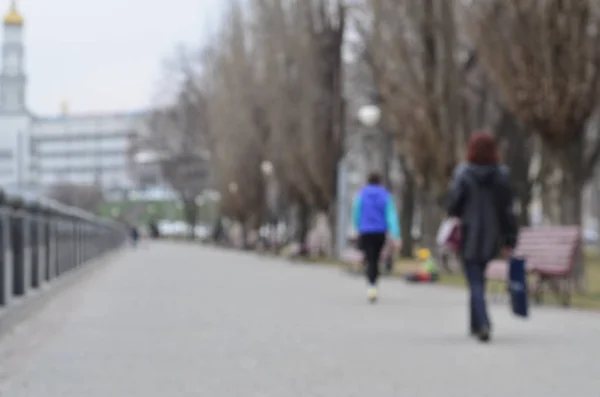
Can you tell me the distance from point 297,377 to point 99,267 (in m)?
26.1

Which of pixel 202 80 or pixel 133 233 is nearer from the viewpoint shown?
pixel 202 80

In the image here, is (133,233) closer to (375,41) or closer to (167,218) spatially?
(375,41)

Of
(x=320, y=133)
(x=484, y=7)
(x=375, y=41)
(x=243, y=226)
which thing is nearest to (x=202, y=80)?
(x=243, y=226)

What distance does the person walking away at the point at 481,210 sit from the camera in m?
10.8

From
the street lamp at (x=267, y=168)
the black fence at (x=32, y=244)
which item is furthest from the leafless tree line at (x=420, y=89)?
the black fence at (x=32, y=244)

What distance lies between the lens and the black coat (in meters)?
10.8

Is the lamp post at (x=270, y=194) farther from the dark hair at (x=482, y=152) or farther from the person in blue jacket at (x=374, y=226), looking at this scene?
the dark hair at (x=482, y=152)

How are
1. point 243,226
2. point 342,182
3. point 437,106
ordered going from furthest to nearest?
point 243,226
point 342,182
point 437,106

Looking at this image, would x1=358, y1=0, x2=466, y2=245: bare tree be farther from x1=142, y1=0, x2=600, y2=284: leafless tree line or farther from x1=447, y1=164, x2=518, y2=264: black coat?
x1=447, y1=164, x2=518, y2=264: black coat

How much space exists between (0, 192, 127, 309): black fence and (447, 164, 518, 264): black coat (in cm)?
408

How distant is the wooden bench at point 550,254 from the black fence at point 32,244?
5.35 metres

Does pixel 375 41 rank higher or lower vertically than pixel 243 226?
higher

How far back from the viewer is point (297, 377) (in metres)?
7.97

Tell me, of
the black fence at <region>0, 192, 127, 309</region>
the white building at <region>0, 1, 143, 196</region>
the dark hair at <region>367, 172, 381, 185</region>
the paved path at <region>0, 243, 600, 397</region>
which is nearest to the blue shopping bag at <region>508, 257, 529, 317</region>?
the paved path at <region>0, 243, 600, 397</region>
